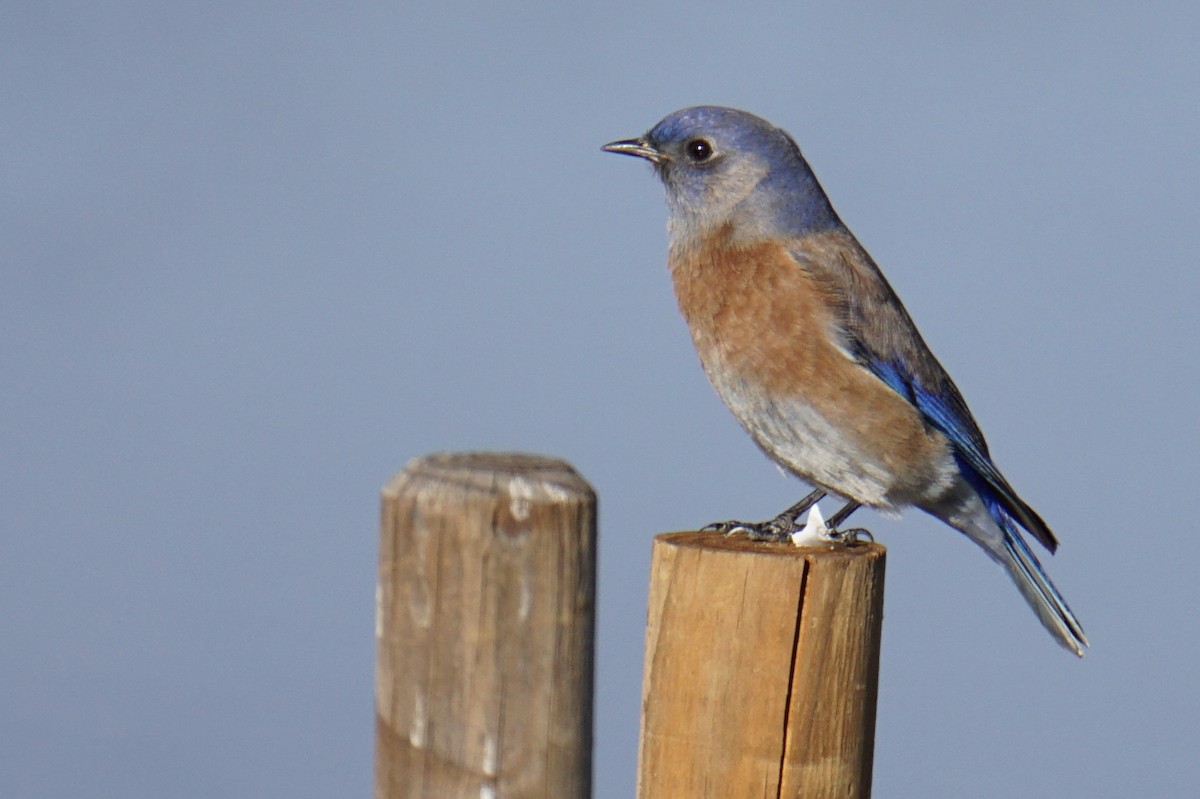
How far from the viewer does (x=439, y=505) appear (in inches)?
107

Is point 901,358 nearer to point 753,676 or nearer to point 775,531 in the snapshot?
point 775,531

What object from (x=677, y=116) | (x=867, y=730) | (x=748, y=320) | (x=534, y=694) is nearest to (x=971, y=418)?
(x=748, y=320)

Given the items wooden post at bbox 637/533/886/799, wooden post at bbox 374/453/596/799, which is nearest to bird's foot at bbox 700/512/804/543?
wooden post at bbox 637/533/886/799

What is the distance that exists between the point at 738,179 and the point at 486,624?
3.74 metres

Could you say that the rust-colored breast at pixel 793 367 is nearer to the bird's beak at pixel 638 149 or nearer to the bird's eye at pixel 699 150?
the bird's eye at pixel 699 150

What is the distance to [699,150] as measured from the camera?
20.8ft

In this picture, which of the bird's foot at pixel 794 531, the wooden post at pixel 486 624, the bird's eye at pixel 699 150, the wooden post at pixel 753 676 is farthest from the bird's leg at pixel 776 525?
the wooden post at pixel 486 624

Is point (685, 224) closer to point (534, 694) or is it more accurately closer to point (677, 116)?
point (677, 116)

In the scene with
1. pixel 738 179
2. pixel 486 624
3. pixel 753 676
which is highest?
pixel 738 179

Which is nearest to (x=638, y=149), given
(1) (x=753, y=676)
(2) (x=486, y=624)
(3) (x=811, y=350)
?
(3) (x=811, y=350)

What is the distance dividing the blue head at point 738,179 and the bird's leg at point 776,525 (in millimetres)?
1098

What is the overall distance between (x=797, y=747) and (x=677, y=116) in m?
3.36

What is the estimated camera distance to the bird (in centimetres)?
568

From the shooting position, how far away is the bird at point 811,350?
568cm
